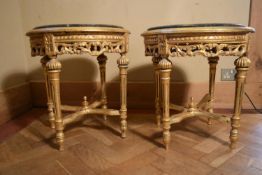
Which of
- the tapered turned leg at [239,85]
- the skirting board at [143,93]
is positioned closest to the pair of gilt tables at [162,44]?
the tapered turned leg at [239,85]

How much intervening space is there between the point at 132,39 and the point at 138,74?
28 centimetres

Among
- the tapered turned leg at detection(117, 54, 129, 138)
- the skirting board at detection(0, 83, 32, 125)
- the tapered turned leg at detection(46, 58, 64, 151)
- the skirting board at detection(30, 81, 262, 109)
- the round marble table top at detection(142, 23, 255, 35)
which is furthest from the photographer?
the skirting board at detection(30, 81, 262, 109)

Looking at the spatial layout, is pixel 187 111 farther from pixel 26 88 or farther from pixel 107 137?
pixel 26 88

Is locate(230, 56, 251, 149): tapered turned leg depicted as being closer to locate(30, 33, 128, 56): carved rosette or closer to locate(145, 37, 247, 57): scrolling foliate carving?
locate(145, 37, 247, 57): scrolling foliate carving

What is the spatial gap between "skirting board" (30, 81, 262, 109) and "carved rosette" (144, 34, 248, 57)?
0.76 meters

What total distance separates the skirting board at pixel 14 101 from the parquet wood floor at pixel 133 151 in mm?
147

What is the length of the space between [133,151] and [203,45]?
61cm

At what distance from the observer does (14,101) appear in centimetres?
164

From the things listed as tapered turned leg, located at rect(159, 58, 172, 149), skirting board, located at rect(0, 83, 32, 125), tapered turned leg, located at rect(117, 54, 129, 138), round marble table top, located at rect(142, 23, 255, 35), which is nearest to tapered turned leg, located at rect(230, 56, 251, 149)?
round marble table top, located at rect(142, 23, 255, 35)

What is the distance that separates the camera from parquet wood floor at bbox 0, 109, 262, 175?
3.06 feet

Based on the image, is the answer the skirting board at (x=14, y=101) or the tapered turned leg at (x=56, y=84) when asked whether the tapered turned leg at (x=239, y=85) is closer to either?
the tapered turned leg at (x=56, y=84)

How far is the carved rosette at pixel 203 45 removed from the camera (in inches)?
36.1

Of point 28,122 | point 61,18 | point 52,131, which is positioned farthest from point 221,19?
point 28,122

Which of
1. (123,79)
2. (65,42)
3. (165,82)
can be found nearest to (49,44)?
(65,42)
